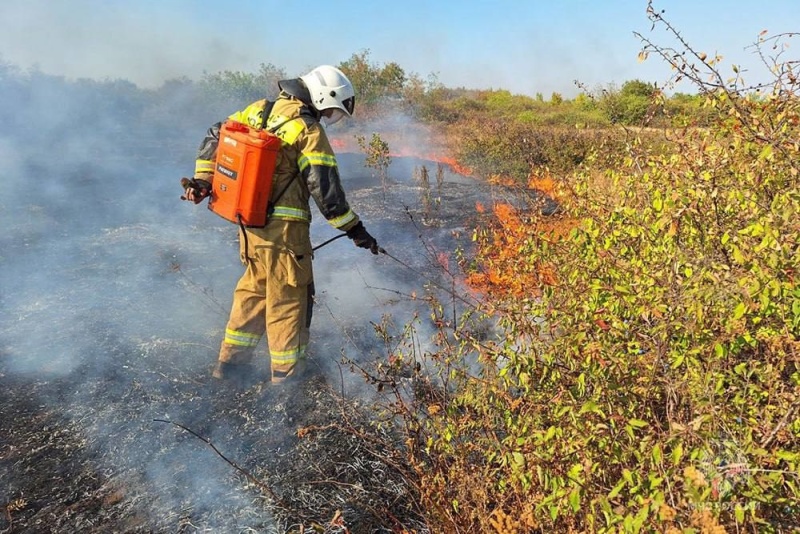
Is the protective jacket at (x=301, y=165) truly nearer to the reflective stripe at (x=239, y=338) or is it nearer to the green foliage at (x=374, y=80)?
the reflective stripe at (x=239, y=338)

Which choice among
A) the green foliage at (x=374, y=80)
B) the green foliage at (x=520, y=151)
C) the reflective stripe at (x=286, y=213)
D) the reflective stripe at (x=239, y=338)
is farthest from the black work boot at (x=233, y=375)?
the green foliage at (x=374, y=80)

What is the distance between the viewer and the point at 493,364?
6.26 feet

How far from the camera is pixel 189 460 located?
2596 mm

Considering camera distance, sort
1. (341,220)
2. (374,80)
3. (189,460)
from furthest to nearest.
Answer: (374,80) → (341,220) → (189,460)

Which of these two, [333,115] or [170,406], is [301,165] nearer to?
[333,115]

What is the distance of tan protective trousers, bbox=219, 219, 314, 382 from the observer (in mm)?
3145

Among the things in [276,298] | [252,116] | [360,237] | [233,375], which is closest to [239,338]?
[233,375]

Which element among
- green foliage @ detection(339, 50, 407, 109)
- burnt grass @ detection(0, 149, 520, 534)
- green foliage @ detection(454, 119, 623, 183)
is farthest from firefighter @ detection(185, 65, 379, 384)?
green foliage @ detection(339, 50, 407, 109)

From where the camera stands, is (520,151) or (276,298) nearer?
(276,298)

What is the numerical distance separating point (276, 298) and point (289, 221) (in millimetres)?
518

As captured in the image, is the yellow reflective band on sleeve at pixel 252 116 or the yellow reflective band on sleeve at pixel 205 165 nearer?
the yellow reflective band on sleeve at pixel 252 116

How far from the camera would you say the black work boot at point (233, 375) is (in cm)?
330

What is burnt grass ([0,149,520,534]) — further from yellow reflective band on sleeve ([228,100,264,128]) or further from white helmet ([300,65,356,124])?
yellow reflective band on sleeve ([228,100,264,128])

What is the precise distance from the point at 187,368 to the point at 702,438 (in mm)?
3194
